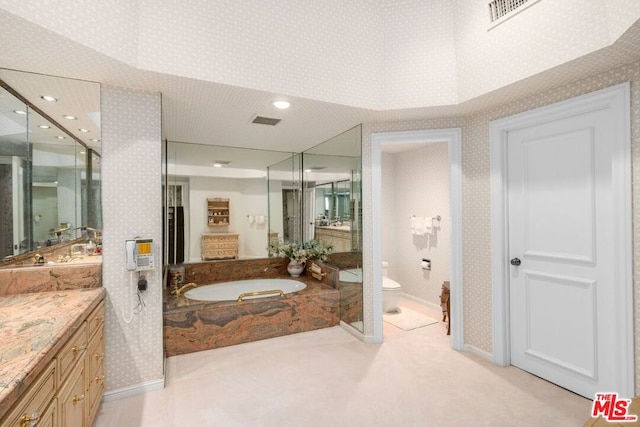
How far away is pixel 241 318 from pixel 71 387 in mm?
1694

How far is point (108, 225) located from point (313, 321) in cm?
221

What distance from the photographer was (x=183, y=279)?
3936 mm

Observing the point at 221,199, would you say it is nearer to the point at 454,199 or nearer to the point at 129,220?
the point at 129,220

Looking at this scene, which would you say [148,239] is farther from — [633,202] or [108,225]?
[633,202]

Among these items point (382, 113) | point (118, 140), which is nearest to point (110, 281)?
point (118, 140)

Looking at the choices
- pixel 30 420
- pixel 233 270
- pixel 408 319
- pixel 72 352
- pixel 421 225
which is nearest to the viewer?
pixel 30 420

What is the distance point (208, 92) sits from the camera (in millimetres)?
2328

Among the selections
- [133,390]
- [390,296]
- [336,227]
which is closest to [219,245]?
[336,227]

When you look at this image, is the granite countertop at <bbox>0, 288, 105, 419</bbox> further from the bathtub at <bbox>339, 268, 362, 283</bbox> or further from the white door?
the white door

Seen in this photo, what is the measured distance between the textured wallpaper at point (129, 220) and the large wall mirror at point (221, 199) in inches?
63.1

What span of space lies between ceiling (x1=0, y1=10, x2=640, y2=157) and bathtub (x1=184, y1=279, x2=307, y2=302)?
186 centimetres

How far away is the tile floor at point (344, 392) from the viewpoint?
2.03 meters

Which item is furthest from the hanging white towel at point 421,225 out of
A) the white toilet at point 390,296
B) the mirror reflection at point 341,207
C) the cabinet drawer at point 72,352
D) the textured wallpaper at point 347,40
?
the cabinet drawer at point 72,352

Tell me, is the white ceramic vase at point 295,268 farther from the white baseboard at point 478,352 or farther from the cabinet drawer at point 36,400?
the cabinet drawer at point 36,400
